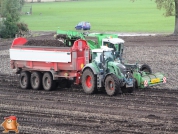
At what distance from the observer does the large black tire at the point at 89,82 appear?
75.0ft

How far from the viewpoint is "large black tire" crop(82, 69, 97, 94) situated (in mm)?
22852

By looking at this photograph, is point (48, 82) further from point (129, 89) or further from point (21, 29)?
point (21, 29)

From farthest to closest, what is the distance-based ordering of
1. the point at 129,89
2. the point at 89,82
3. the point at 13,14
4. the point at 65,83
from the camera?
1. the point at 13,14
2. the point at 65,83
3. the point at 89,82
4. the point at 129,89

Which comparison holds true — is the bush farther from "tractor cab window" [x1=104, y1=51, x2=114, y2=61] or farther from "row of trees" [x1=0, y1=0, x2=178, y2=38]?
"tractor cab window" [x1=104, y1=51, x2=114, y2=61]

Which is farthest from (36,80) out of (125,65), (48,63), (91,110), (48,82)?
(91,110)

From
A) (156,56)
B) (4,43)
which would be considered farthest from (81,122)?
(4,43)

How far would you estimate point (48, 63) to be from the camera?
24.6 meters

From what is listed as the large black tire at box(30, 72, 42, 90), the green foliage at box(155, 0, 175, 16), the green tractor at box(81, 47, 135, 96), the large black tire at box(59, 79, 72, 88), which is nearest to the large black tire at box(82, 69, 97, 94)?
the green tractor at box(81, 47, 135, 96)

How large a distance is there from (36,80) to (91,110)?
6221 millimetres

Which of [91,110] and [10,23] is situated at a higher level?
[10,23]

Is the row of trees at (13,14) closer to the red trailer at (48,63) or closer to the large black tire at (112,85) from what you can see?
the red trailer at (48,63)

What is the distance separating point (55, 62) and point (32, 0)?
395 ft

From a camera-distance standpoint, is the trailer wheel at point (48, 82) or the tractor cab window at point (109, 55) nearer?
the tractor cab window at point (109, 55)

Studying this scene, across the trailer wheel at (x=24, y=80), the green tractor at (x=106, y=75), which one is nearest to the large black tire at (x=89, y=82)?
the green tractor at (x=106, y=75)
